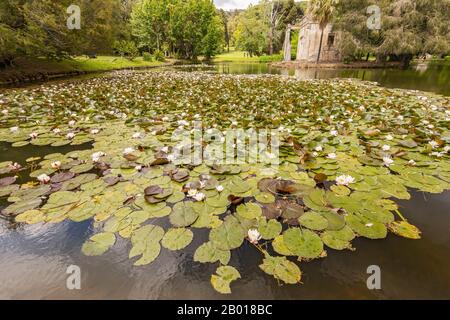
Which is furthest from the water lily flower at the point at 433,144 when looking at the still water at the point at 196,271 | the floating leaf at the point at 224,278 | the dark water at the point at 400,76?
the dark water at the point at 400,76

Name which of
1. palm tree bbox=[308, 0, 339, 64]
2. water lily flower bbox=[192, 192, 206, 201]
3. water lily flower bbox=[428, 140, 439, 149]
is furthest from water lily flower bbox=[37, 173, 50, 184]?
palm tree bbox=[308, 0, 339, 64]

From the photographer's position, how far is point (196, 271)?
1.79 meters

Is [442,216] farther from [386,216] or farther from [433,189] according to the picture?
[386,216]

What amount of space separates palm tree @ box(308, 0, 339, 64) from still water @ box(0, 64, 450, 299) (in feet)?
101

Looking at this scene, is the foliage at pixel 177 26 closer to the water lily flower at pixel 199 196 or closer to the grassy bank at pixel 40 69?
the grassy bank at pixel 40 69

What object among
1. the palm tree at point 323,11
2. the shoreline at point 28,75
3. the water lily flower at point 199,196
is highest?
the palm tree at point 323,11

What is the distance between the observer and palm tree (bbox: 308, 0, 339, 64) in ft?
84.3

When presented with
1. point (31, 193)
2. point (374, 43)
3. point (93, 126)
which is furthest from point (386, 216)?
point (374, 43)

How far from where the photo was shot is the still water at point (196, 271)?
5.31 feet

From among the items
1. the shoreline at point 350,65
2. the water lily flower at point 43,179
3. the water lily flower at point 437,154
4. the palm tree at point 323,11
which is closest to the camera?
the water lily flower at point 43,179

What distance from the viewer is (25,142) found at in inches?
163

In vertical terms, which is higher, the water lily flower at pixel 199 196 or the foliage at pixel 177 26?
the foliage at pixel 177 26

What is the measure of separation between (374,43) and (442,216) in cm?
3032

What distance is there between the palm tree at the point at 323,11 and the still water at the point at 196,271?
30809mm
